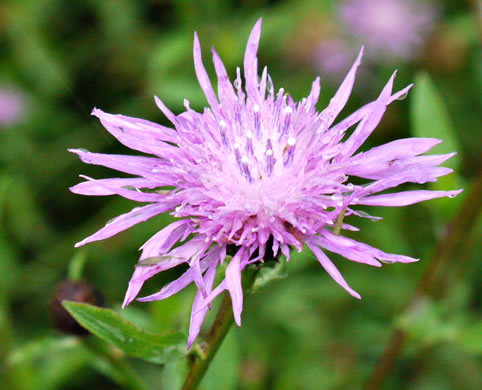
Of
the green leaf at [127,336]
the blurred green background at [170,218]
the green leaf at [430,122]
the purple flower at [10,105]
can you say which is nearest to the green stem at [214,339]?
the green leaf at [127,336]

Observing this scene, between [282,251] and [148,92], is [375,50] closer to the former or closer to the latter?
[148,92]

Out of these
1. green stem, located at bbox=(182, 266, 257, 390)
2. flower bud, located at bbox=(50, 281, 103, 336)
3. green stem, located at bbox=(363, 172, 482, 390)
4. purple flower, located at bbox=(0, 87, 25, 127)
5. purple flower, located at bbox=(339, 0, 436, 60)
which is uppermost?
purple flower, located at bbox=(0, 87, 25, 127)

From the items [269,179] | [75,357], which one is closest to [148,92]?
[75,357]

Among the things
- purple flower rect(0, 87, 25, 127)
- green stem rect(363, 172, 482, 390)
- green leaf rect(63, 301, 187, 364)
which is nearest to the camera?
green leaf rect(63, 301, 187, 364)

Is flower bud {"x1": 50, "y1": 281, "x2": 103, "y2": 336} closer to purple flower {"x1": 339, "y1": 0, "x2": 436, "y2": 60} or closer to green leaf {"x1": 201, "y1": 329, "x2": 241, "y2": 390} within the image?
green leaf {"x1": 201, "y1": 329, "x2": 241, "y2": 390}

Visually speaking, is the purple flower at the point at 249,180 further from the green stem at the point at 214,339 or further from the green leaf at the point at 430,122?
the green leaf at the point at 430,122

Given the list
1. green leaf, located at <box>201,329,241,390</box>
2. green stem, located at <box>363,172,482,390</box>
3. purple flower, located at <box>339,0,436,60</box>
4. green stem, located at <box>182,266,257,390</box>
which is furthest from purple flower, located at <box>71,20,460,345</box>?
purple flower, located at <box>339,0,436,60</box>
